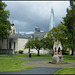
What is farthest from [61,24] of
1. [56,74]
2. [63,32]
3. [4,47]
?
[56,74]

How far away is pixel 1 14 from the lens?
44.8 meters

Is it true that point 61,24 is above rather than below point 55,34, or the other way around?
above

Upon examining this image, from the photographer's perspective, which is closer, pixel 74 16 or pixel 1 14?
pixel 74 16

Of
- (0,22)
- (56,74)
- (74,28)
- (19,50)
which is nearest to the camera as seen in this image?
(74,28)

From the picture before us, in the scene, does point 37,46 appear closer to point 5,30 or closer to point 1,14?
point 5,30

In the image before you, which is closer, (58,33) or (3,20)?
(58,33)

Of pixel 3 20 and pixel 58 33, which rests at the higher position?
pixel 3 20

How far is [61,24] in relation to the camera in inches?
1737

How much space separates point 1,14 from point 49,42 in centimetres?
1775

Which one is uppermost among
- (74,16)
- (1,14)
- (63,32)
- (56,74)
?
→ (1,14)

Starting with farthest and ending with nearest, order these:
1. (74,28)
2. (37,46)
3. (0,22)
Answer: (0,22) < (37,46) < (74,28)

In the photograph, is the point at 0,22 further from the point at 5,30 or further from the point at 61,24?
the point at 61,24

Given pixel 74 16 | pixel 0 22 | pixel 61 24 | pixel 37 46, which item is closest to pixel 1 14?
pixel 0 22

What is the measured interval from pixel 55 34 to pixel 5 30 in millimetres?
16156
